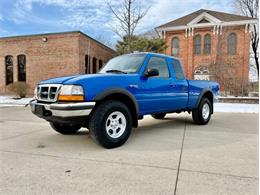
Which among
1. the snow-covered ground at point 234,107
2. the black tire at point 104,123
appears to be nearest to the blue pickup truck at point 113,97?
the black tire at point 104,123

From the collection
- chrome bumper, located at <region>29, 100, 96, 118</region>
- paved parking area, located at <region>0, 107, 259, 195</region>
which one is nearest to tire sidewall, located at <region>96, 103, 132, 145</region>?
paved parking area, located at <region>0, 107, 259, 195</region>

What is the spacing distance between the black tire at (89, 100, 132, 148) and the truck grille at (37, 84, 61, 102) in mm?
767

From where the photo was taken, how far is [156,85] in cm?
539

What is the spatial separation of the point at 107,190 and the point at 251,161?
2428mm

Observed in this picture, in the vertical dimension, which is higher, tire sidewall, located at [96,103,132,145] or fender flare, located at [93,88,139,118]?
fender flare, located at [93,88,139,118]

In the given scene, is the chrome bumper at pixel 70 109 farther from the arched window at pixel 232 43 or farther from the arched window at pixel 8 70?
the arched window at pixel 232 43

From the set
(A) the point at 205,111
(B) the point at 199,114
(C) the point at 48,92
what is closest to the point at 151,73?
(C) the point at 48,92

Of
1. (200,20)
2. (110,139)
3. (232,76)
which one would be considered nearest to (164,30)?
(200,20)

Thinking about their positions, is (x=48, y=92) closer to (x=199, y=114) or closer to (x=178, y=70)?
(x=178, y=70)

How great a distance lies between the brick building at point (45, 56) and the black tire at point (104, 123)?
1436 cm

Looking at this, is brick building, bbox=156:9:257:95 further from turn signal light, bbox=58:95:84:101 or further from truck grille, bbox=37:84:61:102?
turn signal light, bbox=58:95:84:101

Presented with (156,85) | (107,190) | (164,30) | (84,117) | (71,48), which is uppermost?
(164,30)

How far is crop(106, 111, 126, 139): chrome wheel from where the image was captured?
14.5ft

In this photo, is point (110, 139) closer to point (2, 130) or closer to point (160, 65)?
point (160, 65)
